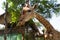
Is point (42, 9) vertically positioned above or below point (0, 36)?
above

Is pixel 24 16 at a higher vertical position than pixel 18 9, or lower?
lower

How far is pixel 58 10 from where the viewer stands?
21.2 ft

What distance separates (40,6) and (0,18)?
211 cm

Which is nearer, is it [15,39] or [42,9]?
[42,9]

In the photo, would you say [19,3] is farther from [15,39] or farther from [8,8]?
[15,39]

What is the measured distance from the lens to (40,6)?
6.43 meters

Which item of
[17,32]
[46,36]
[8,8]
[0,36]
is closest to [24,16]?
[46,36]

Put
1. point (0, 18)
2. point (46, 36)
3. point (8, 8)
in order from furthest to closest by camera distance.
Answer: point (0, 18), point (8, 8), point (46, 36)

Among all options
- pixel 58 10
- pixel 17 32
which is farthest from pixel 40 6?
pixel 17 32

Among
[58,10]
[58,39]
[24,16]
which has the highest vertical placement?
[58,10]

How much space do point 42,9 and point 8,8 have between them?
1.16 meters

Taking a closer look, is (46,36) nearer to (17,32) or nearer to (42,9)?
(42,9)

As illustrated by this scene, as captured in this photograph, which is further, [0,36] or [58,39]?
[0,36]

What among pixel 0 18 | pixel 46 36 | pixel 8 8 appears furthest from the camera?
pixel 0 18
